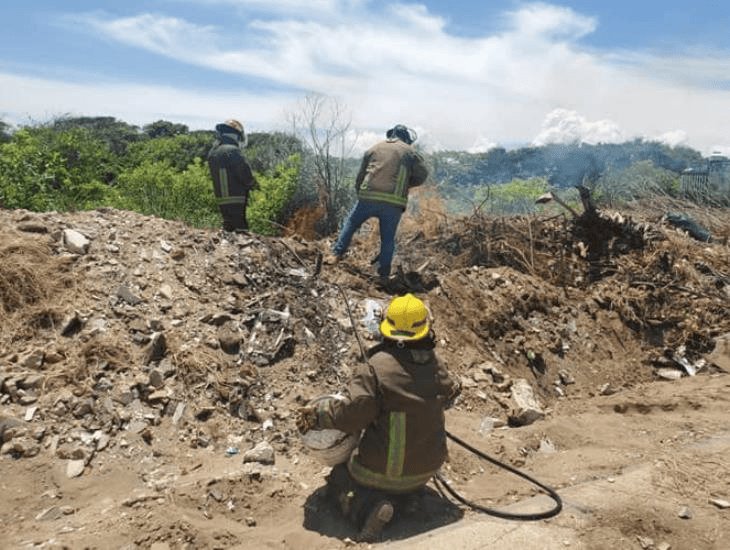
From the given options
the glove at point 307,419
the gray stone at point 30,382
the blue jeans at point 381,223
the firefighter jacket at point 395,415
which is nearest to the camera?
the firefighter jacket at point 395,415

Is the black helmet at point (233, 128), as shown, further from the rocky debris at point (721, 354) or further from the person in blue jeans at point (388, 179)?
the rocky debris at point (721, 354)

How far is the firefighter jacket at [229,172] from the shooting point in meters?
6.76

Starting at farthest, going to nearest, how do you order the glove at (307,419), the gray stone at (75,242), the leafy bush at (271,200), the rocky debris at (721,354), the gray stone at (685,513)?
the leafy bush at (271,200)
the rocky debris at (721,354)
the gray stone at (75,242)
the gray stone at (685,513)
the glove at (307,419)

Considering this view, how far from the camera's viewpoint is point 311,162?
1552 cm

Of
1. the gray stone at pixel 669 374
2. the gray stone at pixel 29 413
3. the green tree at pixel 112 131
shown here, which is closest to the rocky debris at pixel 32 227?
the gray stone at pixel 29 413

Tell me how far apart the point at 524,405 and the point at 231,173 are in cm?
393

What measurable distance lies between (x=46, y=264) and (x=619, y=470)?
15.1 feet

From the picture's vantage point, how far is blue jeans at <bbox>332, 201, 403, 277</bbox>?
6.08 meters

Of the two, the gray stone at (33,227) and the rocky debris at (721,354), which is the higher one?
the gray stone at (33,227)

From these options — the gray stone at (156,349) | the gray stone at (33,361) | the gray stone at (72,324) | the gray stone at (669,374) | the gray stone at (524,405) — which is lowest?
the gray stone at (524,405)

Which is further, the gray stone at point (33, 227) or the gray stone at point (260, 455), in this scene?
the gray stone at point (33, 227)

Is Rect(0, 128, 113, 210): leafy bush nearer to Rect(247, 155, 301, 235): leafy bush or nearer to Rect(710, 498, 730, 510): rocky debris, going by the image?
Rect(247, 155, 301, 235): leafy bush

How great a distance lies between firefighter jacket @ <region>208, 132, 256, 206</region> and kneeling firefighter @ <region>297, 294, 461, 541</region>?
13.3ft

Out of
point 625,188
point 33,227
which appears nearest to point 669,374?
point 625,188
